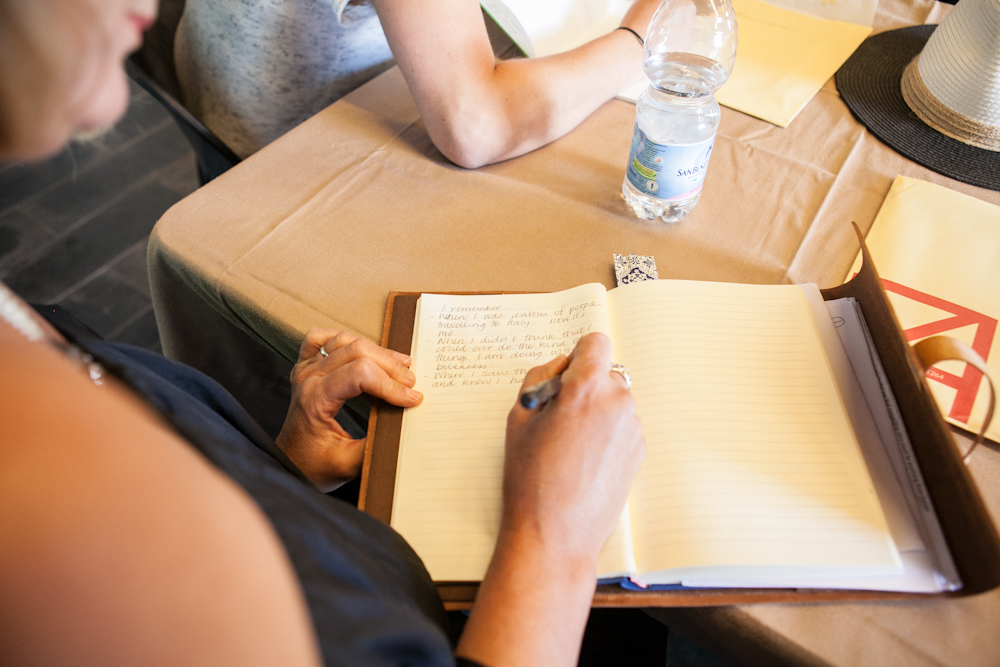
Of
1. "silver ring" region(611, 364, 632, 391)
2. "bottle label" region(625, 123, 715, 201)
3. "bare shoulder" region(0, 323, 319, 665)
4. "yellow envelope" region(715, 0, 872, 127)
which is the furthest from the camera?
"yellow envelope" region(715, 0, 872, 127)

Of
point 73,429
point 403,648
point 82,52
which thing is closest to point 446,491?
point 403,648

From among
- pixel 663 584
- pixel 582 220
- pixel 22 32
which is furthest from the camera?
pixel 582 220

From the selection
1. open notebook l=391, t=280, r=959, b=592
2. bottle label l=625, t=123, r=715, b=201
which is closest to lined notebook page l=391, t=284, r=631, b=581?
open notebook l=391, t=280, r=959, b=592

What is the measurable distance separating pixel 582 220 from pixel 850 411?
395 mm

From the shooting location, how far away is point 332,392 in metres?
0.59

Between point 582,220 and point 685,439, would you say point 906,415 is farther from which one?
point 582,220

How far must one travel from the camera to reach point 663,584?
1.55 ft

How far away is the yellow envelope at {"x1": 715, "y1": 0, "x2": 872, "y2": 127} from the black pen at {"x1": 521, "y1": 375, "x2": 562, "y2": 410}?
67 centimetres

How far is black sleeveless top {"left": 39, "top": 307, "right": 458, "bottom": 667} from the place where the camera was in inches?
14.2

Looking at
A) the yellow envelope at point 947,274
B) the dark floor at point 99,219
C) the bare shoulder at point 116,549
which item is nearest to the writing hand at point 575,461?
the bare shoulder at point 116,549

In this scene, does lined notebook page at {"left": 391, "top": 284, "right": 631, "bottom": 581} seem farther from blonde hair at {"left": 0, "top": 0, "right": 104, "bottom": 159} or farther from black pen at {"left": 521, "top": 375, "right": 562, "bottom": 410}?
blonde hair at {"left": 0, "top": 0, "right": 104, "bottom": 159}

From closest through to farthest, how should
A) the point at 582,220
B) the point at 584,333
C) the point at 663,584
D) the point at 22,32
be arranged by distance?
the point at 22,32 → the point at 663,584 → the point at 584,333 → the point at 582,220

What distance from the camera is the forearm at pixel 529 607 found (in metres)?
0.43

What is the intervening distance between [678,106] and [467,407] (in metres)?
0.57
